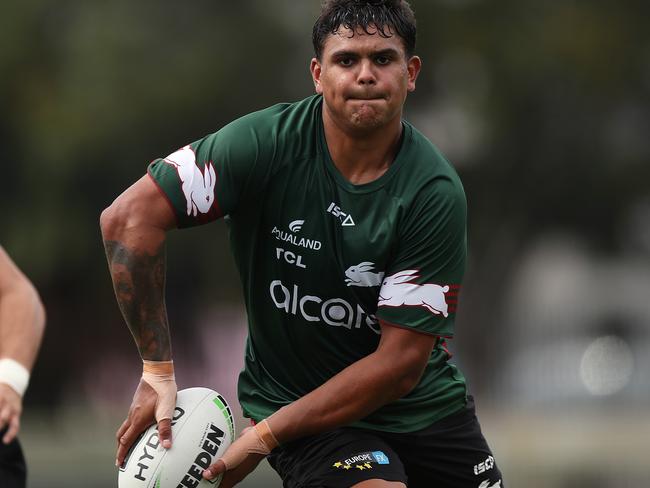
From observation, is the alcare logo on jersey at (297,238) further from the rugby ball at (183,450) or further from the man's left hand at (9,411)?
the man's left hand at (9,411)

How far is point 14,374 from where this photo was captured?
616 cm

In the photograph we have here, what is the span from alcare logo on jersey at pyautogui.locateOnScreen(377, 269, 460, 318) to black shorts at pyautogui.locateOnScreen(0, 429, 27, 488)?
1.79 meters

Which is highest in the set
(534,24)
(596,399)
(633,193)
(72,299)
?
(534,24)

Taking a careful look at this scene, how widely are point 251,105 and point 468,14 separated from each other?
13.2ft

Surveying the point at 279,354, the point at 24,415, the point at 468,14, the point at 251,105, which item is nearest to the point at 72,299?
the point at 24,415

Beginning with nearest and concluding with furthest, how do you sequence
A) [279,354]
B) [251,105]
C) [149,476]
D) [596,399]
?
[149,476], [279,354], [251,105], [596,399]

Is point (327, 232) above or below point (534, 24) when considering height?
below

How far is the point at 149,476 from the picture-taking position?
5508mm

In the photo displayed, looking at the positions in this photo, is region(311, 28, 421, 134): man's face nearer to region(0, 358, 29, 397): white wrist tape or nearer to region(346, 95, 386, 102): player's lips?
region(346, 95, 386, 102): player's lips

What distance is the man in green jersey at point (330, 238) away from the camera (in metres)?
5.57

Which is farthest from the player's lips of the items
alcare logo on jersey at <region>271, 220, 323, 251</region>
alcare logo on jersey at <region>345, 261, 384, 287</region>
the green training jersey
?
A: alcare logo on jersey at <region>345, 261, 384, 287</region>

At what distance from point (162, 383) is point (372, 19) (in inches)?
67.2

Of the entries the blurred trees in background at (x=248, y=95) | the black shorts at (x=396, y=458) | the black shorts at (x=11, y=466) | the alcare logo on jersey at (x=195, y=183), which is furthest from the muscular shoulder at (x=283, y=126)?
the blurred trees in background at (x=248, y=95)

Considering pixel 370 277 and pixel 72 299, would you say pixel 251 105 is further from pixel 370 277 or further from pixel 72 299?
pixel 370 277
